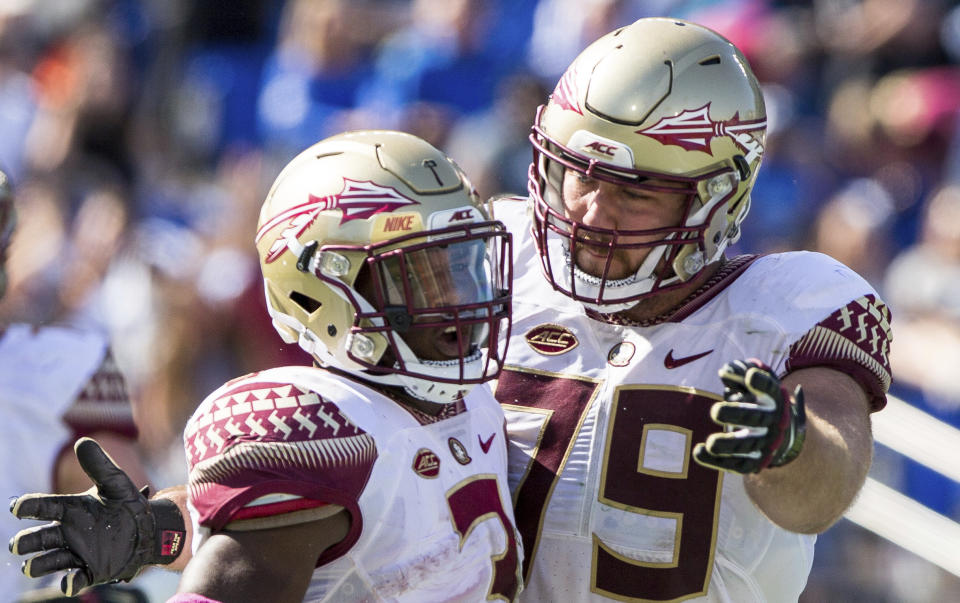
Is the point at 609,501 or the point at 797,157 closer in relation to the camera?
the point at 609,501

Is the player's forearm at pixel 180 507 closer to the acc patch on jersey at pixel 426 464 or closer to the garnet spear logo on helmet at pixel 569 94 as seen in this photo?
the acc patch on jersey at pixel 426 464

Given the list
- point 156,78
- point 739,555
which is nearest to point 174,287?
point 156,78

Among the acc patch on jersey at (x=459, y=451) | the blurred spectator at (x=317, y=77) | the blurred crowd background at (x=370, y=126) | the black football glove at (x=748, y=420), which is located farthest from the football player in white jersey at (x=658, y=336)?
the blurred spectator at (x=317, y=77)

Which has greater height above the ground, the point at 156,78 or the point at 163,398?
the point at 156,78

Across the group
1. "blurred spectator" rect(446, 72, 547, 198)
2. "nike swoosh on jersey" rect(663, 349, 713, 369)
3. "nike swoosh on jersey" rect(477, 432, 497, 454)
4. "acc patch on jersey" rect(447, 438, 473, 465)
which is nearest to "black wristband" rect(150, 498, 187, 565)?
"acc patch on jersey" rect(447, 438, 473, 465)

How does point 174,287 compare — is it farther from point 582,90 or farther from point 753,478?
point 753,478

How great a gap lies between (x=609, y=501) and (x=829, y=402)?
1.98 feet

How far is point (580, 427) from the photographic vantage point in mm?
3586

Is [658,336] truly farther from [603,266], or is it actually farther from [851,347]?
[851,347]

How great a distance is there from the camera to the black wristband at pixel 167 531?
3020 millimetres

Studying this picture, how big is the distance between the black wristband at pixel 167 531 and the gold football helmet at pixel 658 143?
1144 millimetres

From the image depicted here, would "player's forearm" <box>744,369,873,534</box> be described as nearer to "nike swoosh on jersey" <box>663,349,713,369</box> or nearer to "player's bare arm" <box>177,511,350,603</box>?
"nike swoosh on jersey" <box>663,349,713,369</box>

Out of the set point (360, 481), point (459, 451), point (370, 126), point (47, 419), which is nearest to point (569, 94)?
point (459, 451)

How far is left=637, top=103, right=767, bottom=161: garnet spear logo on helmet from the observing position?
3.51 meters
